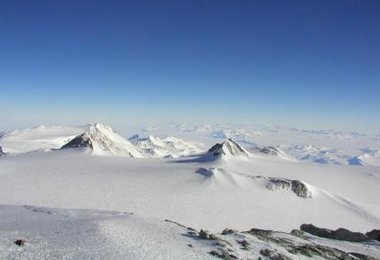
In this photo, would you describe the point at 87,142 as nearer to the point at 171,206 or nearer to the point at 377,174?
the point at 171,206

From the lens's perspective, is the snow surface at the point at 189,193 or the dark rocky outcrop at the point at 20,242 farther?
the snow surface at the point at 189,193

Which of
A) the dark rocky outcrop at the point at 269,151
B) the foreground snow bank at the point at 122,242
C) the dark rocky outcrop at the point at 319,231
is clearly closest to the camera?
the foreground snow bank at the point at 122,242

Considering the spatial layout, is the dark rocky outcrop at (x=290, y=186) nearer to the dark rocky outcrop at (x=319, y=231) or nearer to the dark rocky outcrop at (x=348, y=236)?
the dark rocky outcrop at (x=319, y=231)

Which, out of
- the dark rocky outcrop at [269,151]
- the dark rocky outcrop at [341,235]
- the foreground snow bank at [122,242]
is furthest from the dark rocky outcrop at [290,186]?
the dark rocky outcrop at [269,151]

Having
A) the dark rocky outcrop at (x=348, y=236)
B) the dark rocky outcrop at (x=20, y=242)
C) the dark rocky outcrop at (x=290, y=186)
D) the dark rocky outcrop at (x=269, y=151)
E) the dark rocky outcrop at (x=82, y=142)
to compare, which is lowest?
the dark rocky outcrop at (x=348, y=236)

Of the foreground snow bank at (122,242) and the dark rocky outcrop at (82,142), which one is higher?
the dark rocky outcrop at (82,142)

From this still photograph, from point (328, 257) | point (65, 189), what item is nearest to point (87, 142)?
point (65, 189)

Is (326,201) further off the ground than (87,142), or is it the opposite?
(87,142)

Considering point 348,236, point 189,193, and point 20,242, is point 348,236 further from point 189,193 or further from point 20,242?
point 20,242

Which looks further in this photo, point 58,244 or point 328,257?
point 328,257

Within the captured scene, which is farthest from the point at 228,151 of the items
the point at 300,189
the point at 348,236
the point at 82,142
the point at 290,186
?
the point at 348,236

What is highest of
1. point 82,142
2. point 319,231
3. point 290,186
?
point 82,142
